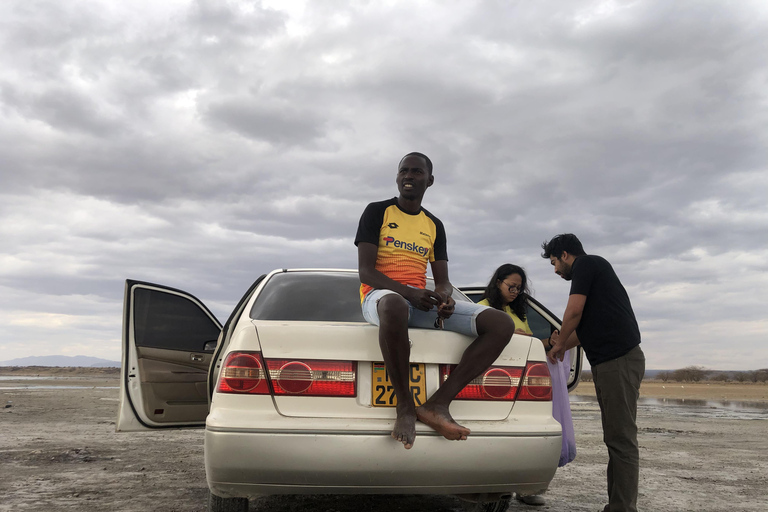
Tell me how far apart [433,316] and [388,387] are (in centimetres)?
48

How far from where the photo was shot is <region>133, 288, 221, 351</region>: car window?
4.52 metres

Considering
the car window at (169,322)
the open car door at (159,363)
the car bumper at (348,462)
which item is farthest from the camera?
the car window at (169,322)

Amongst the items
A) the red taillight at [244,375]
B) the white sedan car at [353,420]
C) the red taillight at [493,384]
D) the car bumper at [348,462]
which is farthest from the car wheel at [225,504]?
the red taillight at [493,384]

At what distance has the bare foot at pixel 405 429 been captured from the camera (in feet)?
8.09

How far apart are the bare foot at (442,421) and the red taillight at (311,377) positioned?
34 centimetres

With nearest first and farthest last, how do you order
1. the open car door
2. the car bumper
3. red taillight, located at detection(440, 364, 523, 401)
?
1. the car bumper
2. red taillight, located at detection(440, 364, 523, 401)
3. the open car door

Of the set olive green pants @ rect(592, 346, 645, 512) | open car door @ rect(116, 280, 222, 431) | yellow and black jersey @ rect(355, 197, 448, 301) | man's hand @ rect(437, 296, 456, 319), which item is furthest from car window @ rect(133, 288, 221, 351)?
olive green pants @ rect(592, 346, 645, 512)

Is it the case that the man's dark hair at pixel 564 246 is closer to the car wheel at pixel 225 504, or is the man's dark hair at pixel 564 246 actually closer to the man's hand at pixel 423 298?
the man's hand at pixel 423 298

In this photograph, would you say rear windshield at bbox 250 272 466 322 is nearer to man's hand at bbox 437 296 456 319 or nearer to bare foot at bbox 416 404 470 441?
man's hand at bbox 437 296 456 319

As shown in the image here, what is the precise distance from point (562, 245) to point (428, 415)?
7.10 feet

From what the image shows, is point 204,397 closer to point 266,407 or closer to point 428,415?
point 266,407

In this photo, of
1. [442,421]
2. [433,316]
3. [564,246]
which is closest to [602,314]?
[564,246]

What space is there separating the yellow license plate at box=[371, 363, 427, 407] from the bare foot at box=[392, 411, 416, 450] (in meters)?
0.12

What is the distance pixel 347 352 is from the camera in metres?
2.66
